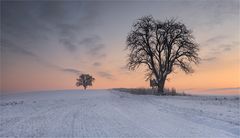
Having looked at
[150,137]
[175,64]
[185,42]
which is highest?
[185,42]

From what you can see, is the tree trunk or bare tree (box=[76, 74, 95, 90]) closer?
the tree trunk

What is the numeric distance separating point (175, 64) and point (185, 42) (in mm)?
3197

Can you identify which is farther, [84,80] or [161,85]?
[84,80]

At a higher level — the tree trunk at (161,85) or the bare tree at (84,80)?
the bare tree at (84,80)

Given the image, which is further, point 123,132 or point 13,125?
point 13,125

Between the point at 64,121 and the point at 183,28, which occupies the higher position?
the point at 183,28

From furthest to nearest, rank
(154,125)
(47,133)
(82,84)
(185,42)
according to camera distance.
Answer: (82,84) → (185,42) → (154,125) → (47,133)

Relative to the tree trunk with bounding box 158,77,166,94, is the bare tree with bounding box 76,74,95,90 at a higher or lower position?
higher

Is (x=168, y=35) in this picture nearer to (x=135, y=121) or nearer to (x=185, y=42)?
(x=185, y=42)

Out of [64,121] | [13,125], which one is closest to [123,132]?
[64,121]

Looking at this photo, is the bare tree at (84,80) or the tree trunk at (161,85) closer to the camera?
the tree trunk at (161,85)

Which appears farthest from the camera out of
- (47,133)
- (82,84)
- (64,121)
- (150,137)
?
(82,84)

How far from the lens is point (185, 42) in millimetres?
40094

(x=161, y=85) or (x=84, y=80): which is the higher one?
(x=84, y=80)
